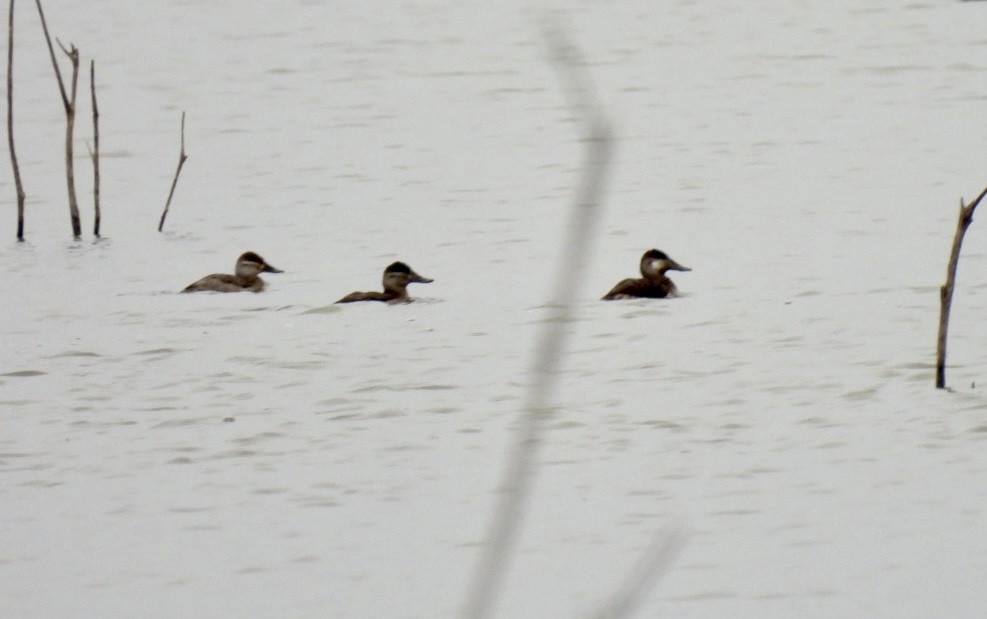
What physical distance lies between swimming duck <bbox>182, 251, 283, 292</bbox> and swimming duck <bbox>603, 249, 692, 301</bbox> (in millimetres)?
2029

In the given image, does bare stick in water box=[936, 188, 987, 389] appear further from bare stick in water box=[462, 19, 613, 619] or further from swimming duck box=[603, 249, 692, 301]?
bare stick in water box=[462, 19, 613, 619]

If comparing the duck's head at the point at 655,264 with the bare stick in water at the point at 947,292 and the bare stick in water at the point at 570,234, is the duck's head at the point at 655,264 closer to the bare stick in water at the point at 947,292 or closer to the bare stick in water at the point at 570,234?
the bare stick in water at the point at 947,292

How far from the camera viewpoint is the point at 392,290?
9.72 meters

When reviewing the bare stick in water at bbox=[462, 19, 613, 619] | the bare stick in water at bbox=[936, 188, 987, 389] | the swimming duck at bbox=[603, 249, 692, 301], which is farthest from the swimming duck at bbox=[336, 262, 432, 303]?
the bare stick in water at bbox=[462, 19, 613, 619]

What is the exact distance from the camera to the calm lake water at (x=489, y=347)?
5379mm

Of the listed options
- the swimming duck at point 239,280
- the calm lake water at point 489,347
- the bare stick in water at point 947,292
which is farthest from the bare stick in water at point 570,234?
the swimming duck at point 239,280

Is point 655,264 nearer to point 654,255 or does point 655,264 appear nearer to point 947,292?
point 654,255

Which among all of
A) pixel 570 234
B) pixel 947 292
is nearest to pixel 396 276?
pixel 947 292

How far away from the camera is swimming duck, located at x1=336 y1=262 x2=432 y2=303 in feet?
31.8

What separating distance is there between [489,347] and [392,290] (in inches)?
47.8

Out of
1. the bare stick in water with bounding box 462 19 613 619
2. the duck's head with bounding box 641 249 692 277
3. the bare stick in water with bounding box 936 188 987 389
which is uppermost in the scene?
the bare stick in water with bounding box 462 19 613 619

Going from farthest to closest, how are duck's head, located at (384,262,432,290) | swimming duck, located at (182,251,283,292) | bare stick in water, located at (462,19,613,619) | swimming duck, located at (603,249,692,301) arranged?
swimming duck, located at (182,251,283,292) < duck's head, located at (384,262,432,290) < swimming duck, located at (603,249,692,301) < bare stick in water, located at (462,19,613,619)

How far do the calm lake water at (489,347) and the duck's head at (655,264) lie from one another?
11.9 inches

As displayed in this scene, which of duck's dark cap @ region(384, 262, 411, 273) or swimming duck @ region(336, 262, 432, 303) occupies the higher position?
duck's dark cap @ region(384, 262, 411, 273)
